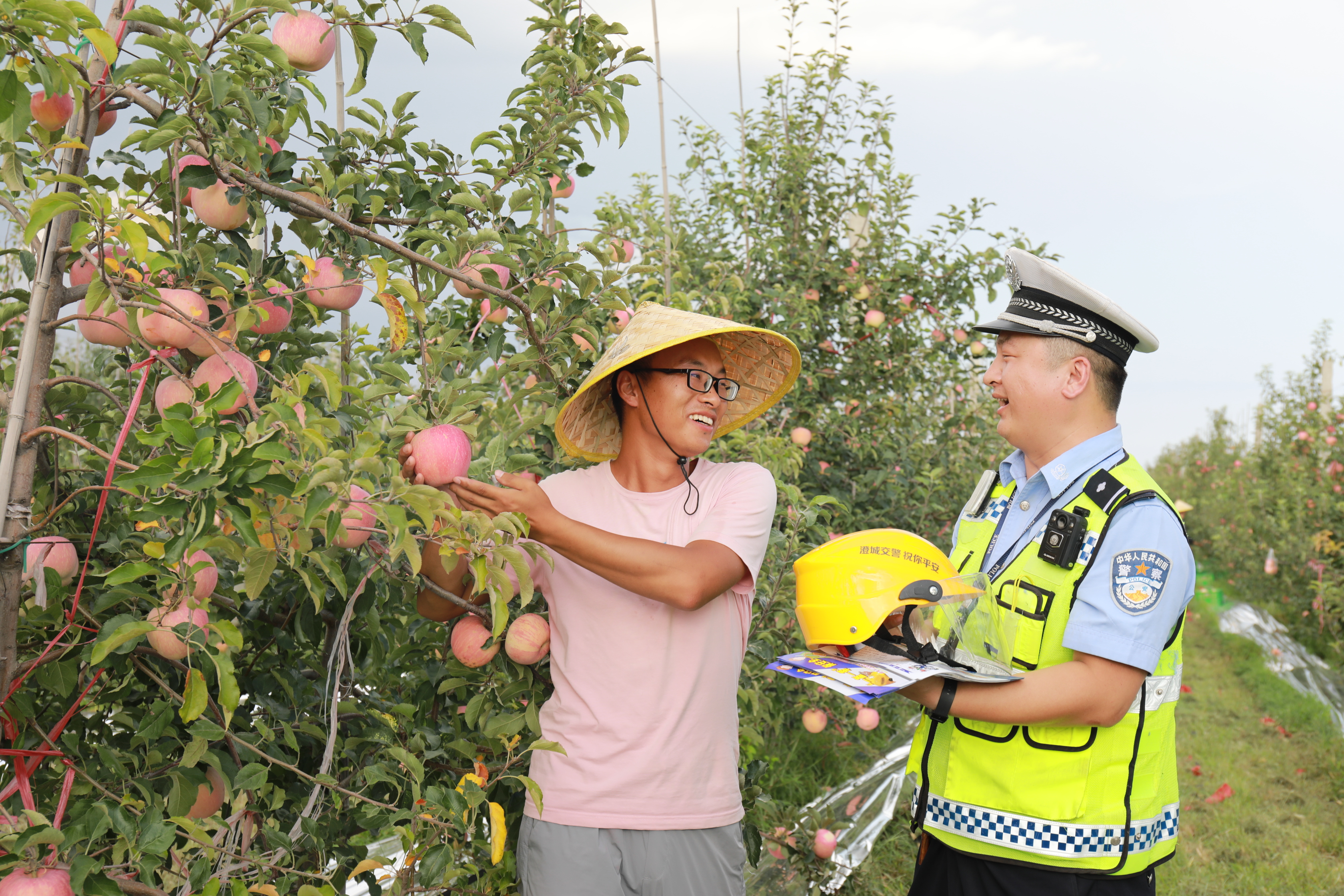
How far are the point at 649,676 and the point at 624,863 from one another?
276 millimetres

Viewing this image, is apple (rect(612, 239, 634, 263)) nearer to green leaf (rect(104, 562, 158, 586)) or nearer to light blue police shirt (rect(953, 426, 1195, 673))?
light blue police shirt (rect(953, 426, 1195, 673))

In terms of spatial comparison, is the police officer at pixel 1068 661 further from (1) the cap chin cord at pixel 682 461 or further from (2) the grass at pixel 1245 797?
(2) the grass at pixel 1245 797

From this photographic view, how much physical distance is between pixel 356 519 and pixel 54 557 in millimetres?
475

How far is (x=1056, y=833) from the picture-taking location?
1.60 metres

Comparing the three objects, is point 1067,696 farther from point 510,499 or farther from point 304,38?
point 304,38

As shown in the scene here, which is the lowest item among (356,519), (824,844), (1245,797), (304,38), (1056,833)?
(1245,797)

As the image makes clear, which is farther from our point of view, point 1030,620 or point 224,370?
point 1030,620

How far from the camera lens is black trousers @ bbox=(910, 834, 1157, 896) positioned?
162 centimetres

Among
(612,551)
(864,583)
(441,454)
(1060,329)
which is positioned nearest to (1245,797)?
(1060,329)

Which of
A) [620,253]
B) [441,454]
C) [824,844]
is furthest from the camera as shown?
[824,844]

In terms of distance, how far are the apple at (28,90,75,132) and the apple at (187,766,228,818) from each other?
2.96 ft

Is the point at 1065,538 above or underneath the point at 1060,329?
underneath

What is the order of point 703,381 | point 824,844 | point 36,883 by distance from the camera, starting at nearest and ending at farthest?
point 36,883 < point 703,381 < point 824,844

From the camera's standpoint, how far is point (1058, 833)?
1.60 metres
